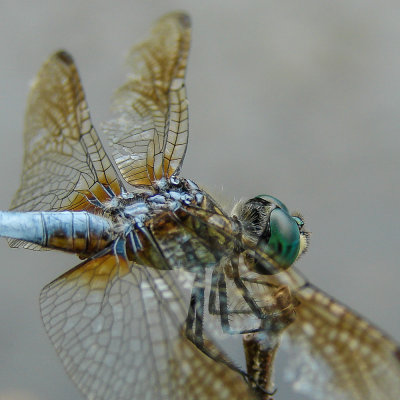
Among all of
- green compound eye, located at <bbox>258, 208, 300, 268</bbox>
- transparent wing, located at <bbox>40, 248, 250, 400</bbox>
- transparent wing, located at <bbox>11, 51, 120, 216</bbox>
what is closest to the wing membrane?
transparent wing, located at <bbox>11, 51, 120, 216</bbox>

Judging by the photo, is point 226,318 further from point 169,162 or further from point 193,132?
point 193,132

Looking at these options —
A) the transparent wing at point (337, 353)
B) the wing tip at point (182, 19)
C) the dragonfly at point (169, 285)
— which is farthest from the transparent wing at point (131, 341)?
the wing tip at point (182, 19)

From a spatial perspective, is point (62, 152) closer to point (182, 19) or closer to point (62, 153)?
point (62, 153)

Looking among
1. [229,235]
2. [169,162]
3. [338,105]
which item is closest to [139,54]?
[169,162]

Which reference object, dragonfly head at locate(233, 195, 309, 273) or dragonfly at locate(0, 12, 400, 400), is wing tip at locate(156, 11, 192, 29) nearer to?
dragonfly at locate(0, 12, 400, 400)

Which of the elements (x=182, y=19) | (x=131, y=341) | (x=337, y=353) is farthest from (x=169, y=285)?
(x=182, y=19)

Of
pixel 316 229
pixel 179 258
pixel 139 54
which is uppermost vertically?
pixel 139 54

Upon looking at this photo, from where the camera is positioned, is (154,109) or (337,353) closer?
(337,353)

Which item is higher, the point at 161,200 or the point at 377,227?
the point at 161,200
